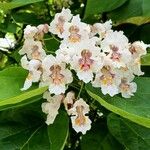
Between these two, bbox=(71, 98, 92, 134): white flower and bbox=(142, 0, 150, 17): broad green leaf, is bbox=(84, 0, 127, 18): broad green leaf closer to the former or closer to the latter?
bbox=(142, 0, 150, 17): broad green leaf

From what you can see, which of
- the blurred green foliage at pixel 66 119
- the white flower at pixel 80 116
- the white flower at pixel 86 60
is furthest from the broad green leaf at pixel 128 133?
the white flower at pixel 86 60

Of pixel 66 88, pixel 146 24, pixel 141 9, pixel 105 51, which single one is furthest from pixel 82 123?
pixel 146 24

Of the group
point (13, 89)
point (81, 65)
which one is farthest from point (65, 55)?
point (13, 89)

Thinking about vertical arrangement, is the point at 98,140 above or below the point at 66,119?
below

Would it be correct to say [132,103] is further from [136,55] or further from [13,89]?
[13,89]

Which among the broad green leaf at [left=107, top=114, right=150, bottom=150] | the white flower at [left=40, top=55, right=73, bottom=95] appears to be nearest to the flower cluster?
the white flower at [left=40, top=55, right=73, bottom=95]

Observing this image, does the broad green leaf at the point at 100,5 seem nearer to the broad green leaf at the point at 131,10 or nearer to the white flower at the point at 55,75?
the broad green leaf at the point at 131,10
